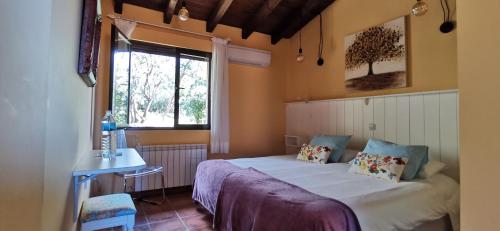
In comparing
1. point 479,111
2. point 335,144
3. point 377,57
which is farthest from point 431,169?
point 479,111

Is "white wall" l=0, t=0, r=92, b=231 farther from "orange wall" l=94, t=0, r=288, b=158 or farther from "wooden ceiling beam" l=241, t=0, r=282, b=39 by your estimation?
"wooden ceiling beam" l=241, t=0, r=282, b=39

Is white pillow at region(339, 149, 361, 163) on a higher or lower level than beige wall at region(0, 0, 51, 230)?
lower

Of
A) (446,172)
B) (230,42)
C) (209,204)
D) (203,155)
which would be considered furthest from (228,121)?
(446,172)

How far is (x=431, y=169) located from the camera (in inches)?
82.7

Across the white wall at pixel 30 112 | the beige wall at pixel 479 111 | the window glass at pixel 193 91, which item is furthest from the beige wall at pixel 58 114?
the window glass at pixel 193 91

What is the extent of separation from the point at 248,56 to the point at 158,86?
152cm

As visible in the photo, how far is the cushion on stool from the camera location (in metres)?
1.40

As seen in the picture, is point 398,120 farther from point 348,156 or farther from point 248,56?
point 248,56

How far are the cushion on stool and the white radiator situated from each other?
5.23 feet

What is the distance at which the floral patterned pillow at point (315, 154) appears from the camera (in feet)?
9.25

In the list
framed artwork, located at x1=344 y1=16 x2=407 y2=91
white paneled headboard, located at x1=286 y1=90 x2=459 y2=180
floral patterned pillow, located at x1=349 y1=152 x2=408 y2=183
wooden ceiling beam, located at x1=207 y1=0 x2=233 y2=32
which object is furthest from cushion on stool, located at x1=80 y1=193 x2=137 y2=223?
framed artwork, located at x1=344 y1=16 x2=407 y2=91

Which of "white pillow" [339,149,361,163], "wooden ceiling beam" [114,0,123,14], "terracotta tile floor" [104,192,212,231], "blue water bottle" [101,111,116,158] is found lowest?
"terracotta tile floor" [104,192,212,231]

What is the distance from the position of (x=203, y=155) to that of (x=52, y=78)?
2804mm

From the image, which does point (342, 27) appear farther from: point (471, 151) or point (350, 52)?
point (471, 151)
